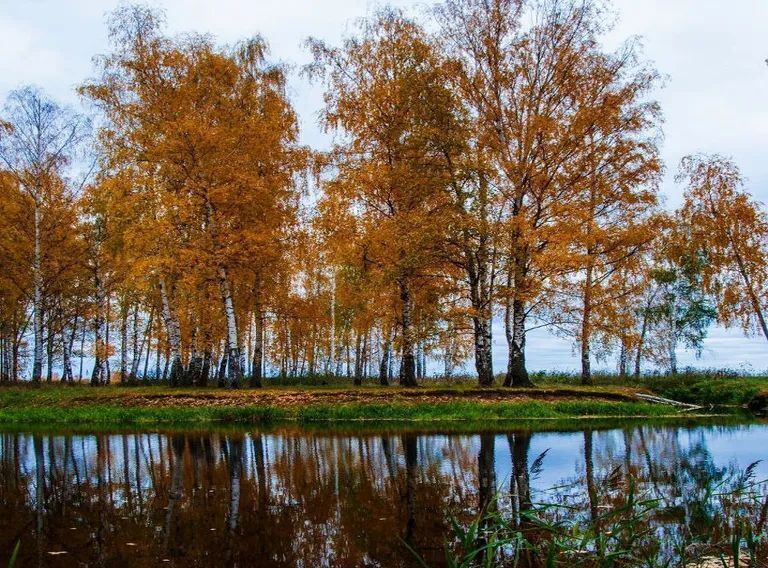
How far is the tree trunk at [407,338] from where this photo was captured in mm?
25391

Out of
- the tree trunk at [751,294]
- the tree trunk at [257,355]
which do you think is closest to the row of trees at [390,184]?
the tree trunk at [257,355]

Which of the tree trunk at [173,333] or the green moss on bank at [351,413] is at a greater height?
the tree trunk at [173,333]

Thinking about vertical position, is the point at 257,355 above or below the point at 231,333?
below

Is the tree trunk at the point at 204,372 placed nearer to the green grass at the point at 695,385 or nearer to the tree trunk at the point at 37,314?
the tree trunk at the point at 37,314

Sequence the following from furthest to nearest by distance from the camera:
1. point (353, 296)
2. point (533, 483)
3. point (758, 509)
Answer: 1. point (353, 296)
2. point (533, 483)
3. point (758, 509)

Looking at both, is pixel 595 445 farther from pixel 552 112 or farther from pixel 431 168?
pixel 552 112

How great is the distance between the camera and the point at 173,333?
95.2ft

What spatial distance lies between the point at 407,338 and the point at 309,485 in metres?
15.3

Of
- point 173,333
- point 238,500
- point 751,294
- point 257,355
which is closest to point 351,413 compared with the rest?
point 257,355

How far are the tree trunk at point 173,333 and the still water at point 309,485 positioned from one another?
1156 centimetres

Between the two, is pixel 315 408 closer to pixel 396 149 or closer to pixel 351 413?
pixel 351 413

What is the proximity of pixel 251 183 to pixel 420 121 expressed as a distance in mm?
7327

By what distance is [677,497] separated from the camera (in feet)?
26.9

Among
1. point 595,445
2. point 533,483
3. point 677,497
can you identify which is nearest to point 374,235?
point 595,445
